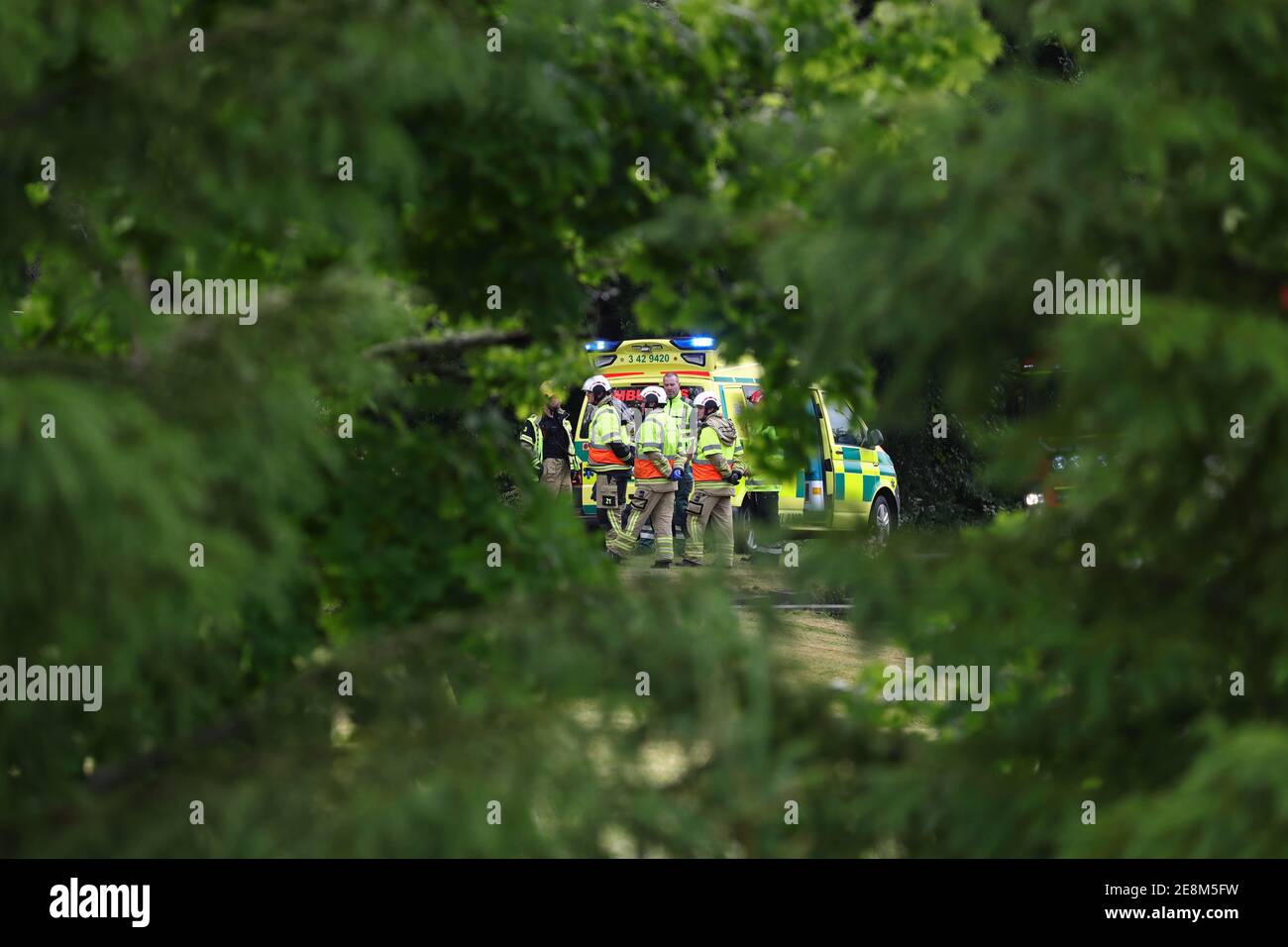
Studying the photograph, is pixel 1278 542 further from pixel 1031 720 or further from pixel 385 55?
pixel 385 55

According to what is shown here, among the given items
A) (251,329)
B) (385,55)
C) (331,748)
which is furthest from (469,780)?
(385,55)

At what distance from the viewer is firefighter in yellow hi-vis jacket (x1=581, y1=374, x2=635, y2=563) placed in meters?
19.0

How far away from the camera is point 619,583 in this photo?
14.1 feet

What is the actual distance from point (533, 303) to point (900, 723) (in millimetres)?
1745

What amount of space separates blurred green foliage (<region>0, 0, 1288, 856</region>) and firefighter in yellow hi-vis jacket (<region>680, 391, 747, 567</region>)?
1381cm

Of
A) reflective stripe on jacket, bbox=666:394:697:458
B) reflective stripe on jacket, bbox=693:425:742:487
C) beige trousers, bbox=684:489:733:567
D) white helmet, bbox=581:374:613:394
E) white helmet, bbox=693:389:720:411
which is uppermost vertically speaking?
white helmet, bbox=581:374:613:394

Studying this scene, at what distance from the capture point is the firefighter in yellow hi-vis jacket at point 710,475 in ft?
59.3

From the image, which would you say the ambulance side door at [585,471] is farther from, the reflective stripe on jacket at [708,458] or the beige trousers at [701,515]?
the reflective stripe on jacket at [708,458]

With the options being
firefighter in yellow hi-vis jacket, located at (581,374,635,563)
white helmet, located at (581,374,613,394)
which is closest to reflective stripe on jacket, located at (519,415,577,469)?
firefighter in yellow hi-vis jacket, located at (581,374,635,563)

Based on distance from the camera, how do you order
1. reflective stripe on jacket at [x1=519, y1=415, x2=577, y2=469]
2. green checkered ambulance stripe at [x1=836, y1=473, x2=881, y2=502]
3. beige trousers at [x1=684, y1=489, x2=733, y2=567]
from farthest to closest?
green checkered ambulance stripe at [x1=836, y1=473, x2=881, y2=502] → reflective stripe on jacket at [x1=519, y1=415, x2=577, y2=469] → beige trousers at [x1=684, y1=489, x2=733, y2=567]

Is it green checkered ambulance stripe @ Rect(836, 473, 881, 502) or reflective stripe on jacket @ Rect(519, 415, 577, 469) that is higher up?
reflective stripe on jacket @ Rect(519, 415, 577, 469)

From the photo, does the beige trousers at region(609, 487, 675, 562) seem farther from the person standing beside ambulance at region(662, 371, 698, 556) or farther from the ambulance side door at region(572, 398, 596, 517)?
the ambulance side door at region(572, 398, 596, 517)

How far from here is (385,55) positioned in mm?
3494

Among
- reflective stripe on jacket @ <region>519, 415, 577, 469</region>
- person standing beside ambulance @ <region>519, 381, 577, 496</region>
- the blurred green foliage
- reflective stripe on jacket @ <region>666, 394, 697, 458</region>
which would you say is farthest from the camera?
person standing beside ambulance @ <region>519, 381, 577, 496</region>
